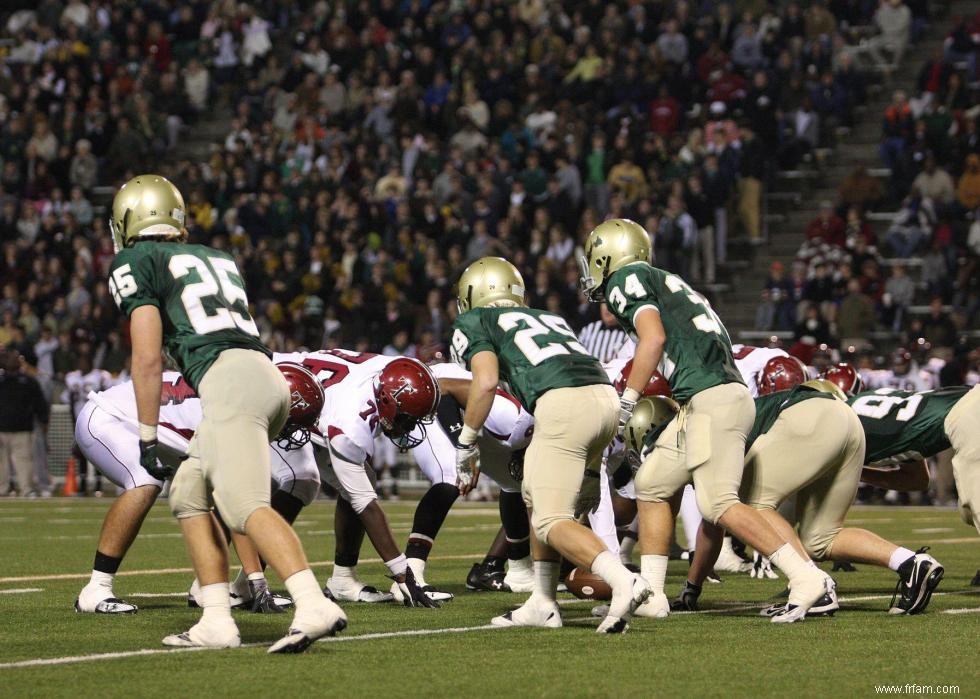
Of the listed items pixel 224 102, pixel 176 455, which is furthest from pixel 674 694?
pixel 224 102

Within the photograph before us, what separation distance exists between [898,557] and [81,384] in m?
14.8

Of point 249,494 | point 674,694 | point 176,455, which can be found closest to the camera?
point 674,694

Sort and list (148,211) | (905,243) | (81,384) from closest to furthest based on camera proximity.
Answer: (148,211) → (905,243) → (81,384)

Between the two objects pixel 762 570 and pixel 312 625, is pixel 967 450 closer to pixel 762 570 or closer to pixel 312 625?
pixel 762 570

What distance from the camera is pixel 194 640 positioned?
21.1 ft

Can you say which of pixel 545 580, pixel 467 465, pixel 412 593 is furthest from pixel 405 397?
→ pixel 545 580

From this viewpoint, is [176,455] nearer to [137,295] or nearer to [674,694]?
[137,295]

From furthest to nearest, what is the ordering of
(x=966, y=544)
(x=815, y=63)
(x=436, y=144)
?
(x=436, y=144) < (x=815, y=63) < (x=966, y=544)

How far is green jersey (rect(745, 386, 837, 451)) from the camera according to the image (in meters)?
7.78

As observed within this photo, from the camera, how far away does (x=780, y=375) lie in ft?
32.9

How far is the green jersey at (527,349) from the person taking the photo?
24.0 feet

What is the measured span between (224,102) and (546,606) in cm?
2021

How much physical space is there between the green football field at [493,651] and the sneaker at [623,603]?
0.07 m

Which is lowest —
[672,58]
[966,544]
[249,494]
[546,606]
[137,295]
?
[966,544]
